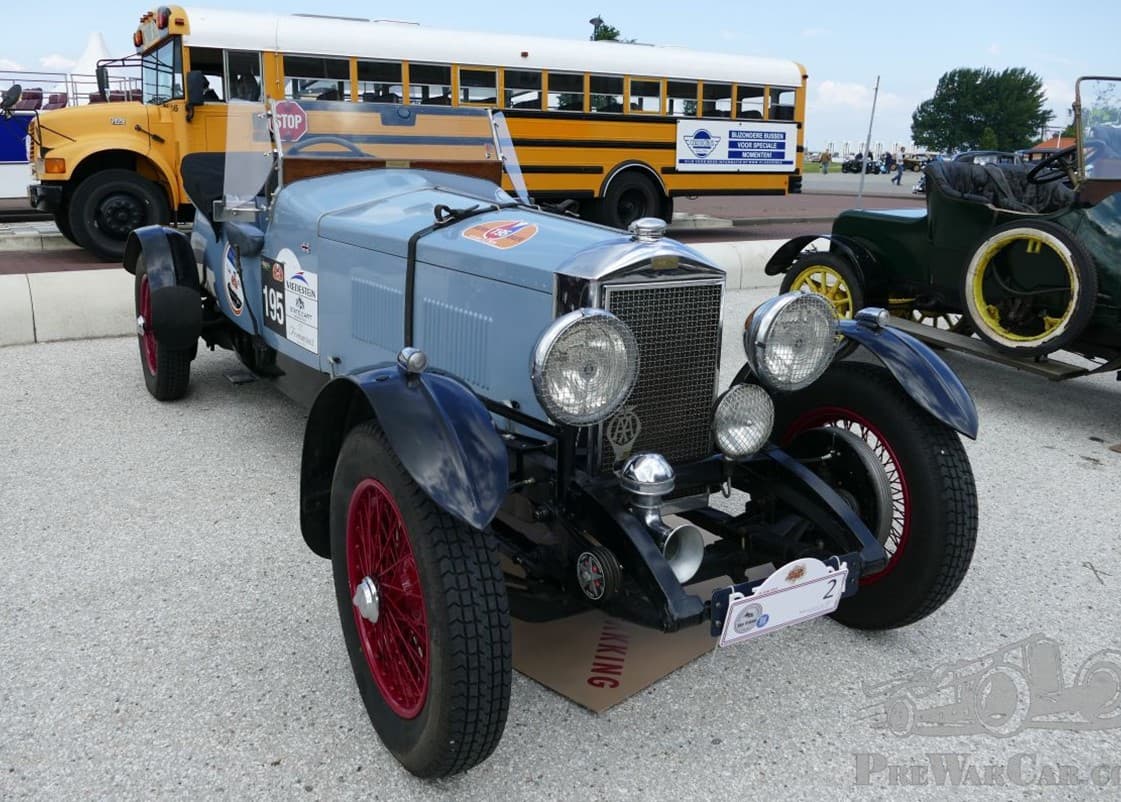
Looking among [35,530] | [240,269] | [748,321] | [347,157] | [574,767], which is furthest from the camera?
[240,269]

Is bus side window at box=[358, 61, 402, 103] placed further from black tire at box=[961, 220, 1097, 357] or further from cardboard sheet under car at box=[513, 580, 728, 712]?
cardboard sheet under car at box=[513, 580, 728, 712]

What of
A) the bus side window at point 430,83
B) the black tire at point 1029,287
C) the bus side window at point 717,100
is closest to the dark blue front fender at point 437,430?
the black tire at point 1029,287

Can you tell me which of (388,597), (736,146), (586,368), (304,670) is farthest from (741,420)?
(736,146)

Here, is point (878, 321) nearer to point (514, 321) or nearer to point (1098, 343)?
point (514, 321)

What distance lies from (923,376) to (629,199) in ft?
33.0

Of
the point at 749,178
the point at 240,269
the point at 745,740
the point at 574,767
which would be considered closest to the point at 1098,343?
the point at 745,740

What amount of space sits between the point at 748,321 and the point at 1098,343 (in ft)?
11.6

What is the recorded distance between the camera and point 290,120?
4.05 metres

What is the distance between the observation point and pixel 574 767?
220 cm

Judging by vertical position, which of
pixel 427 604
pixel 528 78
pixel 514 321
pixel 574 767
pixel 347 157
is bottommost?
pixel 574 767

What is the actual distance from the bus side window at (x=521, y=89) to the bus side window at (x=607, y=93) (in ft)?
2.66

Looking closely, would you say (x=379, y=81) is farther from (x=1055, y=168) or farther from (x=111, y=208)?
(x=1055, y=168)

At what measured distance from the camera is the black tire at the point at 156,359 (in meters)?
4.84

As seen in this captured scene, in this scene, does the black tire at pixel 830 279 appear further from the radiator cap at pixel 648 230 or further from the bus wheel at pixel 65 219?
the bus wheel at pixel 65 219
